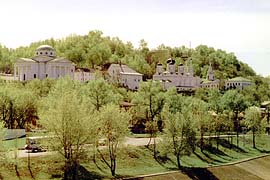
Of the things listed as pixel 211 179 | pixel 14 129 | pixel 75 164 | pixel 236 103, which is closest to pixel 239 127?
pixel 236 103

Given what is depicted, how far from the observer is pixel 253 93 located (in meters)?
108

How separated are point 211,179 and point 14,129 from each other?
1954cm

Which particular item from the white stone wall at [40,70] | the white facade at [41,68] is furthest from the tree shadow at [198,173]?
the white stone wall at [40,70]

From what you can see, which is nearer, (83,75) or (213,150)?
(213,150)

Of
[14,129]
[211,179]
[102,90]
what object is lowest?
[211,179]

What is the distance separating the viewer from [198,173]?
43.3 m

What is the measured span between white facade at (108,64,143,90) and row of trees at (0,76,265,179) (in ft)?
63.5

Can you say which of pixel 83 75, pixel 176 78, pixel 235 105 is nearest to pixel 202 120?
pixel 235 105

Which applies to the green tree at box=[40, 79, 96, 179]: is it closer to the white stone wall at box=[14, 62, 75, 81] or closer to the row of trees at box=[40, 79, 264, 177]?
the row of trees at box=[40, 79, 264, 177]

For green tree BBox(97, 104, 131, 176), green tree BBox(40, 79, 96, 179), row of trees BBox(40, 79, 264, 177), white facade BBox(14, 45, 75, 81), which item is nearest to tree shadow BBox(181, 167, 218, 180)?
row of trees BBox(40, 79, 264, 177)

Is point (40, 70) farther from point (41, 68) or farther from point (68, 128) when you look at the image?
point (68, 128)

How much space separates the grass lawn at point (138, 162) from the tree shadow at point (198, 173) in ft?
0.87

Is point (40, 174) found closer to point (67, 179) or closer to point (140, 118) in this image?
point (67, 179)

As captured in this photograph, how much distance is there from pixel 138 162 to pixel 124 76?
5377 cm
